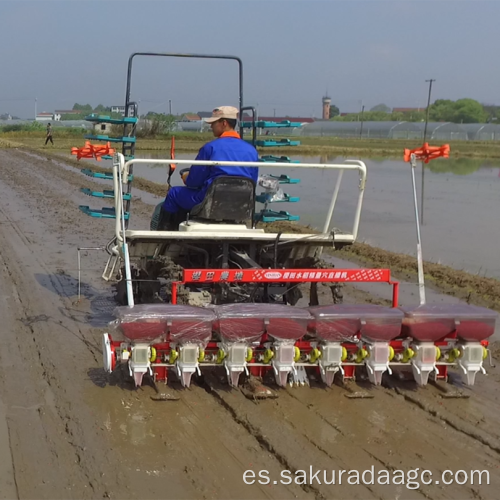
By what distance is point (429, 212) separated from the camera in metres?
16.8

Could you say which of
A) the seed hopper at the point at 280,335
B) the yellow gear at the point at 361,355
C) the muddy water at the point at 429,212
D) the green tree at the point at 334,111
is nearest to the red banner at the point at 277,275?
the seed hopper at the point at 280,335

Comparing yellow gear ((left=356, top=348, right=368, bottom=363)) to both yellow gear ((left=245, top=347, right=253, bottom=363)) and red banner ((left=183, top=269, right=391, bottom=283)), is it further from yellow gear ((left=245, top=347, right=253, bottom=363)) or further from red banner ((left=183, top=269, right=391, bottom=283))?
yellow gear ((left=245, top=347, right=253, bottom=363))

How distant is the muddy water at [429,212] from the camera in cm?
1159

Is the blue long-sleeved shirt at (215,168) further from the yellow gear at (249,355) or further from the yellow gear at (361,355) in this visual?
the yellow gear at (361,355)

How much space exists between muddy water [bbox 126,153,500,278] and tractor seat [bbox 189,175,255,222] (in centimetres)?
53

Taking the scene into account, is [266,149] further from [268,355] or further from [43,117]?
[43,117]

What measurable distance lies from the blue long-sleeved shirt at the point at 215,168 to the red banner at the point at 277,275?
0.92m

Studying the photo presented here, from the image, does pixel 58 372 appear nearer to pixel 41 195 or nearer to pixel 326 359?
pixel 326 359

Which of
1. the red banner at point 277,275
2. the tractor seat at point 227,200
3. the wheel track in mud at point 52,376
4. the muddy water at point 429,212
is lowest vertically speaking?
the muddy water at point 429,212

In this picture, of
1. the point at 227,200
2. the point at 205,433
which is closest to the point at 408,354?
the point at 205,433

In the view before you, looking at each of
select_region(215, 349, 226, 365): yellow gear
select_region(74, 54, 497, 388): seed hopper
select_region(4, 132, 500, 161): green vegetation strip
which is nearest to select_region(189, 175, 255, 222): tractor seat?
select_region(74, 54, 497, 388): seed hopper

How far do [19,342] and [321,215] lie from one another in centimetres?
1017

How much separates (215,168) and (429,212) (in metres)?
11.8

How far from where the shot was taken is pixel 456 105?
121 metres
